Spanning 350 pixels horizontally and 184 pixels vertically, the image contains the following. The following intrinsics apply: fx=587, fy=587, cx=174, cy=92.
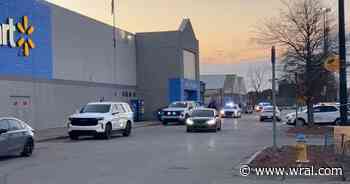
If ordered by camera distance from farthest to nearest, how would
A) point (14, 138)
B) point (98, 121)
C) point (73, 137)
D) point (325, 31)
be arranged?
1. point (325, 31)
2. point (73, 137)
3. point (98, 121)
4. point (14, 138)

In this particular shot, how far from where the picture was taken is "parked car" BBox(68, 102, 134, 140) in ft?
93.9

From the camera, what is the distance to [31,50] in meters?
37.1

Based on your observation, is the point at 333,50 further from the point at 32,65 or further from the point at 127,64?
the point at 127,64

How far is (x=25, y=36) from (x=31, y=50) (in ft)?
4.06

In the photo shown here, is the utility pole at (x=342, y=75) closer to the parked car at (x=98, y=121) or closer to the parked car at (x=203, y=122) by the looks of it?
the parked car at (x=98, y=121)

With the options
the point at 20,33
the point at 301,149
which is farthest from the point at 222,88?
the point at 301,149

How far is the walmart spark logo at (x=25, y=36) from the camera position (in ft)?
116

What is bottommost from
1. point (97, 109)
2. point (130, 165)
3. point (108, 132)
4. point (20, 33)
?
point (130, 165)

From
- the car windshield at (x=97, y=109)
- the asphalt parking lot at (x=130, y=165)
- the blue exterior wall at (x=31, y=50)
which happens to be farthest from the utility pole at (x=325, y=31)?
the blue exterior wall at (x=31, y=50)

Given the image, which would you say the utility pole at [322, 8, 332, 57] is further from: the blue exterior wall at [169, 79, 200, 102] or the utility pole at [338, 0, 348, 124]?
the blue exterior wall at [169, 79, 200, 102]

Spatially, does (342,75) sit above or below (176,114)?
above

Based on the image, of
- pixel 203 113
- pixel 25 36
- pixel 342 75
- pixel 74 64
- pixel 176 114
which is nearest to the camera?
pixel 342 75

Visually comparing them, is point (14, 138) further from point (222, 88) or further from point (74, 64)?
point (222, 88)

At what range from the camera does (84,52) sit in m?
46.2
